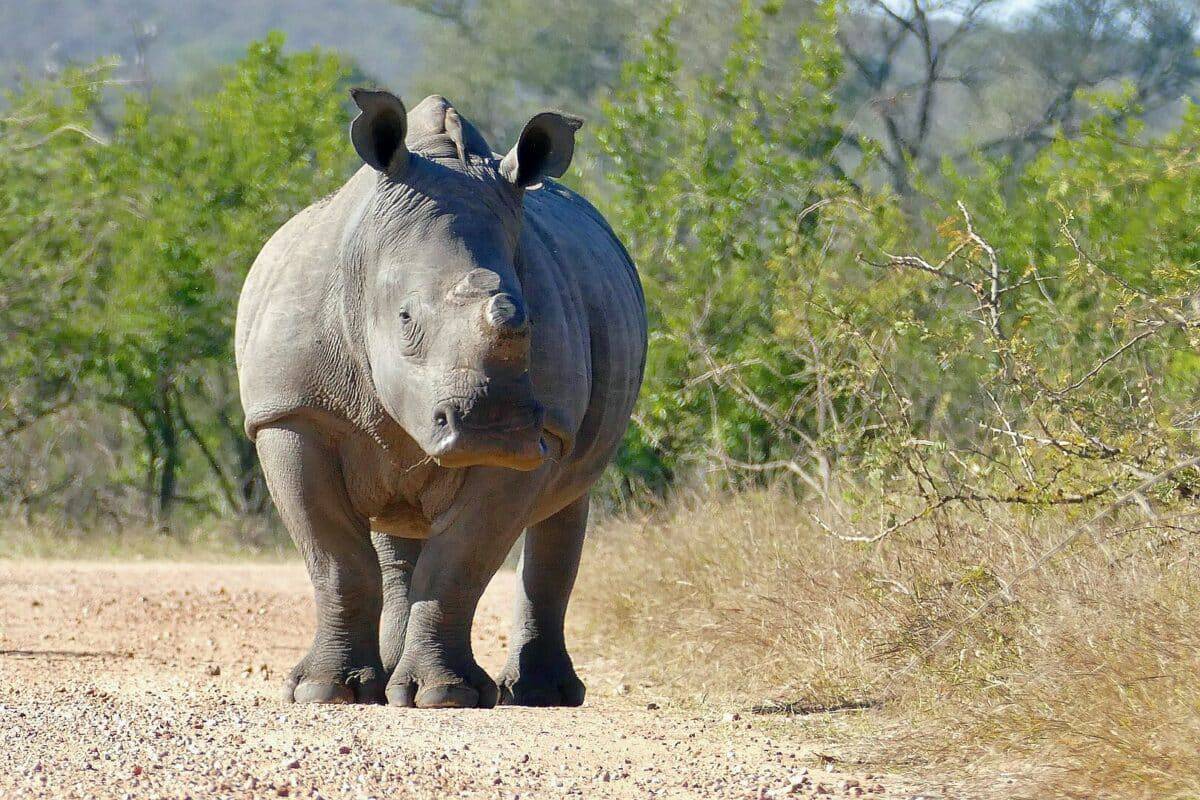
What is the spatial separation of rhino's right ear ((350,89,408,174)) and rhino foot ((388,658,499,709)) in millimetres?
1799

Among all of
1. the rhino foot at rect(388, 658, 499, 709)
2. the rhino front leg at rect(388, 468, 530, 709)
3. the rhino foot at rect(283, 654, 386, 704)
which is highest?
the rhino front leg at rect(388, 468, 530, 709)

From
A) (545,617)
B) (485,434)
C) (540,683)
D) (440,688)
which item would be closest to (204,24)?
(545,617)

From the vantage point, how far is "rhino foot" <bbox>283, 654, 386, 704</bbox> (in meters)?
6.55

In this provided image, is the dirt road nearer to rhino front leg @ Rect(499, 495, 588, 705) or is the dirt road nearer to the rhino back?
rhino front leg @ Rect(499, 495, 588, 705)

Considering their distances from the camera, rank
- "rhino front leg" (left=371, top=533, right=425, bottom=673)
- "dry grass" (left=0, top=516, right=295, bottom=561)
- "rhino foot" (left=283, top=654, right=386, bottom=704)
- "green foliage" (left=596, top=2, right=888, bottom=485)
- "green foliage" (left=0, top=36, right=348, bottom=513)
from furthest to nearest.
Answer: "green foliage" (left=0, top=36, right=348, bottom=513)
"dry grass" (left=0, top=516, right=295, bottom=561)
"green foliage" (left=596, top=2, right=888, bottom=485)
"rhino front leg" (left=371, top=533, right=425, bottom=673)
"rhino foot" (left=283, top=654, right=386, bottom=704)

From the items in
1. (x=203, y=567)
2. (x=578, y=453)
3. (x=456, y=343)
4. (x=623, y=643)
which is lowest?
(x=203, y=567)

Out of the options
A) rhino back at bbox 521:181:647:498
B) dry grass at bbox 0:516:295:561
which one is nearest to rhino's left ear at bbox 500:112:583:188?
rhino back at bbox 521:181:647:498

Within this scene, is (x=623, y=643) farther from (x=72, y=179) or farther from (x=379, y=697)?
(x=72, y=179)

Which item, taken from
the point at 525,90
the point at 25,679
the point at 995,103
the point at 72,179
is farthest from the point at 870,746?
the point at 525,90

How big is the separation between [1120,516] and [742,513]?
2.85 meters

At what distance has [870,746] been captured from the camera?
19.1ft

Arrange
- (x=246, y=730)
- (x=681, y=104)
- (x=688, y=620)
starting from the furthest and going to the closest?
1. (x=681, y=104)
2. (x=688, y=620)
3. (x=246, y=730)

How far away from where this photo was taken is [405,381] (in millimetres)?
6035

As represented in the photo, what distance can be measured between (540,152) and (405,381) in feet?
3.53
